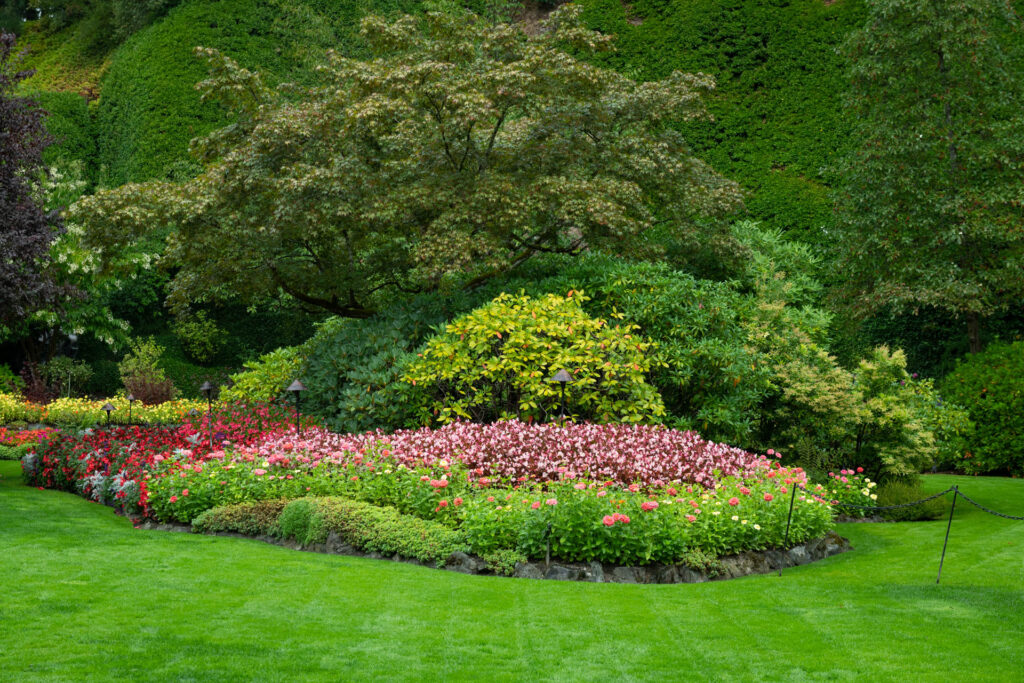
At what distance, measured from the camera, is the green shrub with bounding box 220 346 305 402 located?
14.6 meters

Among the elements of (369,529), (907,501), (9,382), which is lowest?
(9,382)

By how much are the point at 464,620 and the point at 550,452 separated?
362 cm

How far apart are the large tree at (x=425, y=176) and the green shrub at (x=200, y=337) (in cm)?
1039

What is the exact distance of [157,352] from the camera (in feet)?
75.6

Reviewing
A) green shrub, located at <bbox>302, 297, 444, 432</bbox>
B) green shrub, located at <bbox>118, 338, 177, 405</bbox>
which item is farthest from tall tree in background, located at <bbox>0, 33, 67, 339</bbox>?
green shrub, located at <bbox>118, 338, 177, 405</bbox>

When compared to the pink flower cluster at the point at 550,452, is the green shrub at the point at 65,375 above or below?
below

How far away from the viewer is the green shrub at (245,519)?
887cm

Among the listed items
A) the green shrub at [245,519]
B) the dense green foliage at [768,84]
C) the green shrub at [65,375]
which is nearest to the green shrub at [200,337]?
the green shrub at [65,375]

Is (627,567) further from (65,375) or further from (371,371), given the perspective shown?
(65,375)

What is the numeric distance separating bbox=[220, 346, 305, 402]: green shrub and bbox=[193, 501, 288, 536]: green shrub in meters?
5.14

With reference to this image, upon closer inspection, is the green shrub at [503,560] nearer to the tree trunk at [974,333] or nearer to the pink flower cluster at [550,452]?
the pink flower cluster at [550,452]

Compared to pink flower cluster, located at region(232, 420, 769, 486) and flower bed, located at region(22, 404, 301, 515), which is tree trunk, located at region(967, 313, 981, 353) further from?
flower bed, located at region(22, 404, 301, 515)

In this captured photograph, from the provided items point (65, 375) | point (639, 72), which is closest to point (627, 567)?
point (65, 375)

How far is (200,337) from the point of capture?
24.7m
